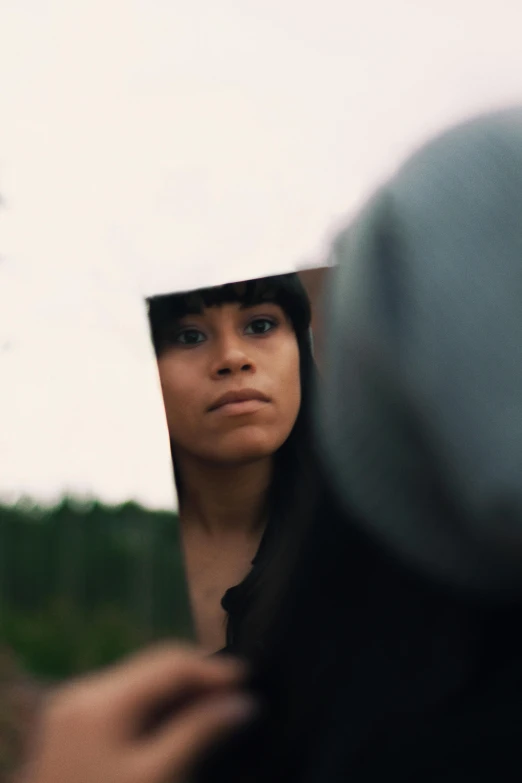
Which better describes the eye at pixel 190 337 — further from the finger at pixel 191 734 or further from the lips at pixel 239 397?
the finger at pixel 191 734

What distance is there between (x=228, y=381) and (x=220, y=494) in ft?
0.17

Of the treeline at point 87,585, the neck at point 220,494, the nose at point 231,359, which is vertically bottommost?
the treeline at point 87,585

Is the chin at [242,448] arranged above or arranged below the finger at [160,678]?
above

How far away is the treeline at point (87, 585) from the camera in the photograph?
374 mm

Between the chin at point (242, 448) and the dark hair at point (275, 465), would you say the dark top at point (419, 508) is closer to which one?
the dark hair at point (275, 465)

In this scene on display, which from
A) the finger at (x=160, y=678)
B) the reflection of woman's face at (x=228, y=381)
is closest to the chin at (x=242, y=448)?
the reflection of woman's face at (x=228, y=381)

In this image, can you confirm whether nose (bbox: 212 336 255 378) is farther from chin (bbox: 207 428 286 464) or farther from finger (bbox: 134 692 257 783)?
finger (bbox: 134 692 257 783)

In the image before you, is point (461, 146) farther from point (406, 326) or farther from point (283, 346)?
point (283, 346)

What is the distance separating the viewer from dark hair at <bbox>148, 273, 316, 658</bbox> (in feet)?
1.07

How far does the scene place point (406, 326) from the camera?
24cm

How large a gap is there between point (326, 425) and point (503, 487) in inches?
2.6

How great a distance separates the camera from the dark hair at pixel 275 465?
325mm

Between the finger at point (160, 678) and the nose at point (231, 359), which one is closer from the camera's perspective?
the finger at point (160, 678)

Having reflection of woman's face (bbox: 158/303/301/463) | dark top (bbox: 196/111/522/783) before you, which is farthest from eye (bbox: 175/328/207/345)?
dark top (bbox: 196/111/522/783)
